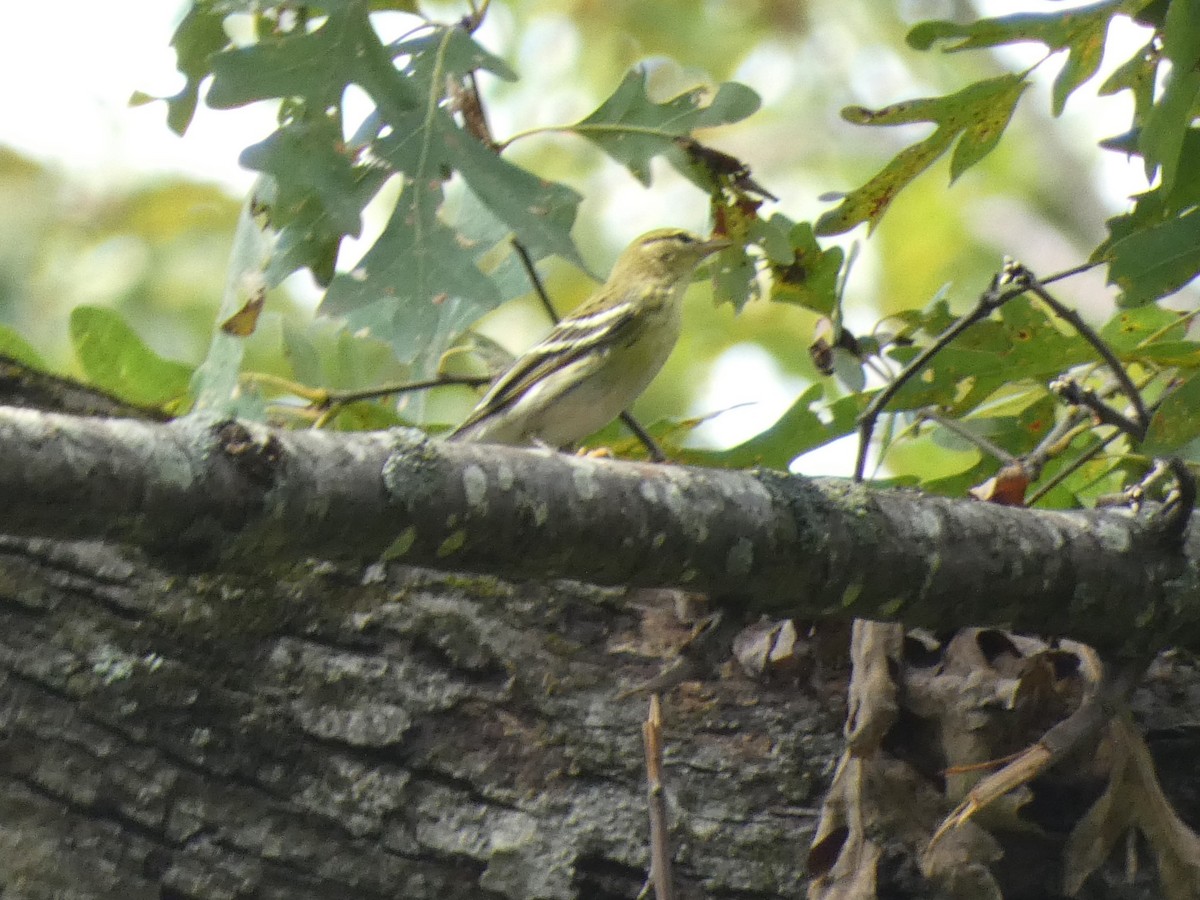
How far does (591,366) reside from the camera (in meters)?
4.48

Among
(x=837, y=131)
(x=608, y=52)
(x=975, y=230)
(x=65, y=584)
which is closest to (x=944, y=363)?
(x=65, y=584)

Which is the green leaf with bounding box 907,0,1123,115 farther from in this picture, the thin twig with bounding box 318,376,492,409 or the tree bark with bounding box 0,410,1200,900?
the thin twig with bounding box 318,376,492,409

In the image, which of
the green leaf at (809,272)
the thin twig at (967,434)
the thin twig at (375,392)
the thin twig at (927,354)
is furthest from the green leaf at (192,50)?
the thin twig at (967,434)

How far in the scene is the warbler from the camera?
14.0 feet

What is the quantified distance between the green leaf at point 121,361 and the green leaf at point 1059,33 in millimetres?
1975

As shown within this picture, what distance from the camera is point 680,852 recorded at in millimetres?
2664

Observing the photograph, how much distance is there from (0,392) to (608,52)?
9380 millimetres

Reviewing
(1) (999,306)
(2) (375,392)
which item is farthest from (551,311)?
(1) (999,306)

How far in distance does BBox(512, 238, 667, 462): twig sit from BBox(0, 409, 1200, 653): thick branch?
0.90 meters

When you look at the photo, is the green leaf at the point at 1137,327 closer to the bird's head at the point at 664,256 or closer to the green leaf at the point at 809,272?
the green leaf at the point at 809,272

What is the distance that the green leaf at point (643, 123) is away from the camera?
129 inches

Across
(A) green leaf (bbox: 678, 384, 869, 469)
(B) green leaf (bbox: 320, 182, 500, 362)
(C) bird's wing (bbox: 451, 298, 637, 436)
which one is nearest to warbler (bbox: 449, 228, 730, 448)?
(C) bird's wing (bbox: 451, 298, 637, 436)

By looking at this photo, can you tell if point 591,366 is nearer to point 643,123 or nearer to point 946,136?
point 643,123

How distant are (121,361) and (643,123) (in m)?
1.45
